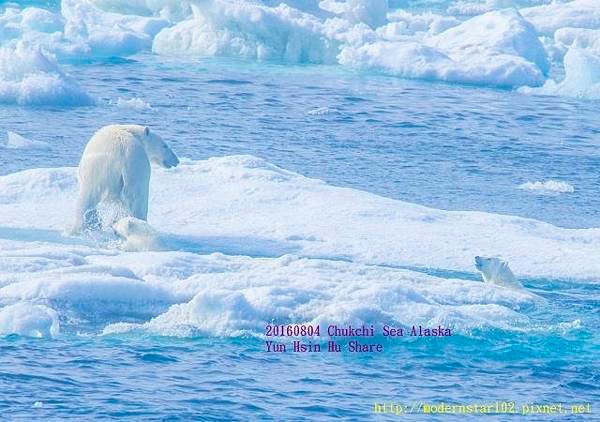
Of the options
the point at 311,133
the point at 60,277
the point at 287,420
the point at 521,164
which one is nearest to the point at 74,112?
the point at 311,133

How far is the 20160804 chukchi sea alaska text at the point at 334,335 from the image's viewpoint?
27.2 ft

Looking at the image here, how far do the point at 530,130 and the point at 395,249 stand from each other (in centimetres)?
954

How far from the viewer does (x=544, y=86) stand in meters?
24.5

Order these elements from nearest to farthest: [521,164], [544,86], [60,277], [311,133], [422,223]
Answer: [60,277]
[422,223]
[521,164]
[311,133]
[544,86]

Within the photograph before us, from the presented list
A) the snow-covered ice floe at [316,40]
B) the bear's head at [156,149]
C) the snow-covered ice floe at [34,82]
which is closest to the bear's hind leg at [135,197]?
the bear's head at [156,149]

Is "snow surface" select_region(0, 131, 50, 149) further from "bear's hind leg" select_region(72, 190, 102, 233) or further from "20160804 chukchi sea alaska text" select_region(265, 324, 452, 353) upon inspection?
"20160804 chukchi sea alaska text" select_region(265, 324, 452, 353)

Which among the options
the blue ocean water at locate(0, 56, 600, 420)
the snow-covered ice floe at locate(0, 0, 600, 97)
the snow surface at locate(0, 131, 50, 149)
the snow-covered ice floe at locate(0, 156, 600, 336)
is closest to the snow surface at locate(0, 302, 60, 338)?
the snow-covered ice floe at locate(0, 156, 600, 336)

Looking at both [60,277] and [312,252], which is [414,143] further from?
[60,277]

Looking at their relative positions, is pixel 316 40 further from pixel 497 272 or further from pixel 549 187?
pixel 497 272

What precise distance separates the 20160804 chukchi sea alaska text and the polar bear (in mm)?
3307

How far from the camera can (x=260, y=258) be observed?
10.5 metres

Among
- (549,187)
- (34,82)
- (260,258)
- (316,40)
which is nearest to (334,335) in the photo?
(260,258)

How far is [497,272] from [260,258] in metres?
1.91

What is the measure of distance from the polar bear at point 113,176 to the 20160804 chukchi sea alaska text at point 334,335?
3307 millimetres
